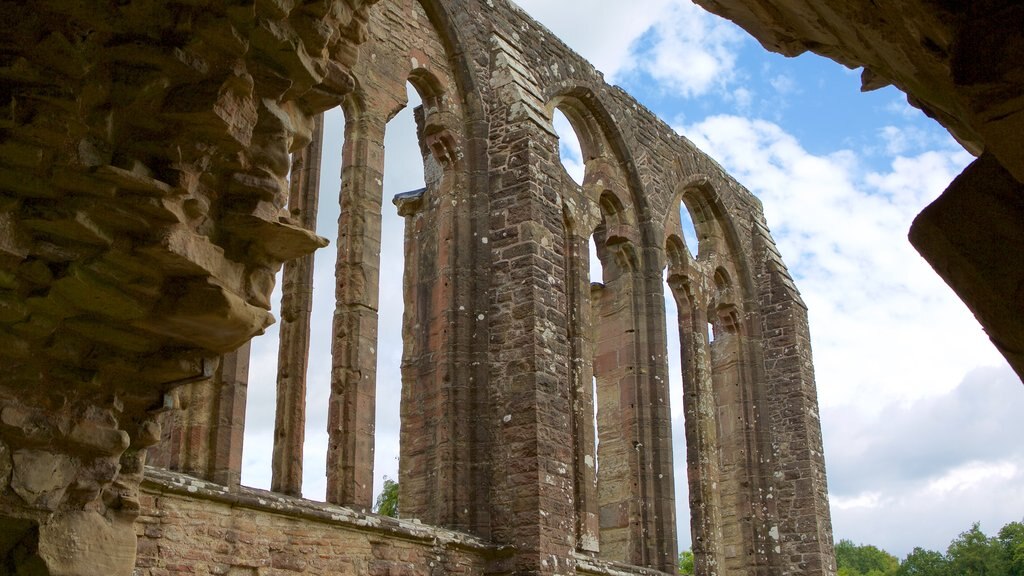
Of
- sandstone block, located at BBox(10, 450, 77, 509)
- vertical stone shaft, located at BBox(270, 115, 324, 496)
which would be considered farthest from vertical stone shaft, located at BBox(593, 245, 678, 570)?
sandstone block, located at BBox(10, 450, 77, 509)

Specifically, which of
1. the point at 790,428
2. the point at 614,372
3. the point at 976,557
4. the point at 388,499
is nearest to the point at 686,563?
the point at 976,557

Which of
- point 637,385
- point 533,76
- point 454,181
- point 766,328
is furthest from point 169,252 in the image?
point 766,328

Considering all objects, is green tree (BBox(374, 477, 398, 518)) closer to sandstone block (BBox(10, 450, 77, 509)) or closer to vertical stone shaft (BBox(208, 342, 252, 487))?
vertical stone shaft (BBox(208, 342, 252, 487))

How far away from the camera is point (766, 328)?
17.2 m

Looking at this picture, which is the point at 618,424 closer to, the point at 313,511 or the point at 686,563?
the point at 313,511

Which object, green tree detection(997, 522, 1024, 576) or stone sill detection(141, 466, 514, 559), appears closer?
stone sill detection(141, 466, 514, 559)

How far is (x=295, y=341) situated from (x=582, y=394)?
406 cm

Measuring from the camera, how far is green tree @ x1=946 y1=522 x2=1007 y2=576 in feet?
114

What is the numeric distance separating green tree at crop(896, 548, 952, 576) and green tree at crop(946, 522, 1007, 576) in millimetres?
524

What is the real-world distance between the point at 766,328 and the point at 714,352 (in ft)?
3.39

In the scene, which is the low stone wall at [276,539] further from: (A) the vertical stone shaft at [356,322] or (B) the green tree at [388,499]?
(B) the green tree at [388,499]

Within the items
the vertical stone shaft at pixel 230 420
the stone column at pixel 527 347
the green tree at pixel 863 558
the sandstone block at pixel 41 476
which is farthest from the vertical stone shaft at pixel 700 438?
the green tree at pixel 863 558

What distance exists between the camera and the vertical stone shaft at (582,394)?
1136 centimetres

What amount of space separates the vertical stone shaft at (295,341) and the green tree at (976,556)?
108 feet
